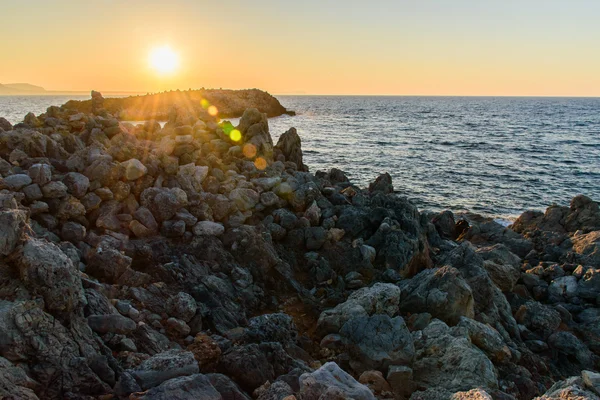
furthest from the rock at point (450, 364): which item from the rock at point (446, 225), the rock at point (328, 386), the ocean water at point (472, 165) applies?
the ocean water at point (472, 165)

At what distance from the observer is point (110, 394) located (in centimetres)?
538

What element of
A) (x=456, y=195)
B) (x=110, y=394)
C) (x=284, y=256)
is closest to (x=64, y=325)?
(x=110, y=394)

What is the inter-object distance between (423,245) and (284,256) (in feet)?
17.5

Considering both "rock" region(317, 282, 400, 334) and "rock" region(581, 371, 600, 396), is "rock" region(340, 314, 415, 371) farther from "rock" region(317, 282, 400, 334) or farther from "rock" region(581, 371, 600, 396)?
"rock" region(581, 371, 600, 396)

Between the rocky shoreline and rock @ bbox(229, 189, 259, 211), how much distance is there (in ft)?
0.18

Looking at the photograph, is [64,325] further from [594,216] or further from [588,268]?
[594,216]

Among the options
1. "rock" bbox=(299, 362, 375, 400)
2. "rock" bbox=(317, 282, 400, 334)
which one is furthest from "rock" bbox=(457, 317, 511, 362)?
"rock" bbox=(299, 362, 375, 400)

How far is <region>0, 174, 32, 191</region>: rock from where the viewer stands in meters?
9.66

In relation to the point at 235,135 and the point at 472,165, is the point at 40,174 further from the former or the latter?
the point at 472,165

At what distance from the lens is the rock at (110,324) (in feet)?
21.3

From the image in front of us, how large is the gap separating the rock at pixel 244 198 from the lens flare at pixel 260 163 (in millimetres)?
3215

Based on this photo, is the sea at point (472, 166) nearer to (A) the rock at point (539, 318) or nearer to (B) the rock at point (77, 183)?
(A) the rock at point (539, 318)

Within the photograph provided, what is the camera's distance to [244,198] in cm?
1372

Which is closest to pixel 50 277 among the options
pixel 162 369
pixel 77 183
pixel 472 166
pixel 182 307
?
pixel 162 369
